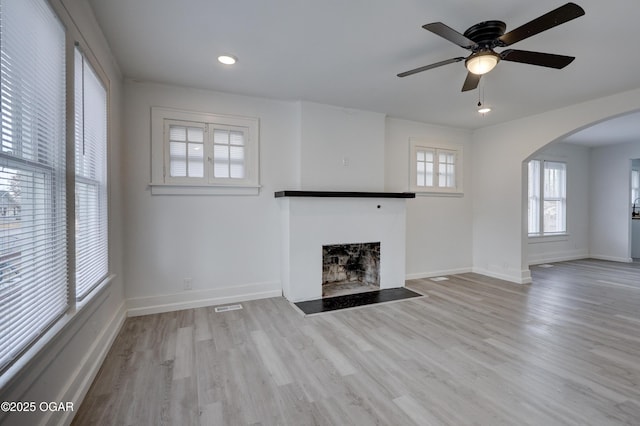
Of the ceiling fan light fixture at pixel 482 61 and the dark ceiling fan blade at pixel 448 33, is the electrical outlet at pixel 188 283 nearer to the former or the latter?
the dark ceiling fan blade at pixel 448 33

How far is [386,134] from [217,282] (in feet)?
10.9

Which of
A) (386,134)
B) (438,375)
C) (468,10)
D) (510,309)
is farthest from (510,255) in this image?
(468,10)

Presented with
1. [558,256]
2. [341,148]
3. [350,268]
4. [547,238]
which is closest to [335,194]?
[341,148]

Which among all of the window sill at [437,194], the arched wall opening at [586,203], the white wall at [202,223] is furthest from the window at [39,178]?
the arched wall opening at [586,203]

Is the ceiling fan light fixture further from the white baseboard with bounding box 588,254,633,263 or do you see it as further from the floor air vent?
the white baseboard with bounding box 588,254,633,263

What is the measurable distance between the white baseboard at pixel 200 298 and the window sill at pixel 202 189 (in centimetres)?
120

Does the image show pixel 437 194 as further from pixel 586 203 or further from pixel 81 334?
pixel 81 334

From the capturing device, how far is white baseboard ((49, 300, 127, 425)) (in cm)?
161

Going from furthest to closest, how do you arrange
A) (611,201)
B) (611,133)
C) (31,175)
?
(611,201)
(611,133)
(31,175)

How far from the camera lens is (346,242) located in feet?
13.5

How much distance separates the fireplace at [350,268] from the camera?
438 centimetres

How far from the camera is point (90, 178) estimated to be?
230 centimetres

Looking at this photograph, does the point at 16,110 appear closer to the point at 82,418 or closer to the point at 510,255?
the point at 82,418

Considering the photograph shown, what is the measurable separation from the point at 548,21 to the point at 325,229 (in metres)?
2.89
